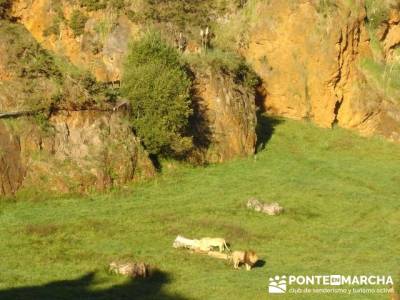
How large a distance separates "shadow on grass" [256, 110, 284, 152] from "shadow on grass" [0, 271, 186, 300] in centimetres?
2889

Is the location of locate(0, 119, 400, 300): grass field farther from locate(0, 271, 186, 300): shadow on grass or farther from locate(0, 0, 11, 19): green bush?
locate(0, 0, 11, 19): green bush

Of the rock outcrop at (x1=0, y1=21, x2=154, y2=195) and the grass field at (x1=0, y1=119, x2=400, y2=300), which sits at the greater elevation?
the rock outcrop at (x1=0, y1=21, x2=154, y2=195)

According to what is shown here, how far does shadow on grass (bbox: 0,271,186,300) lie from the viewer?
2005 centimetres

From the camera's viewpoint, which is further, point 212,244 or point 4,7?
point 4,7

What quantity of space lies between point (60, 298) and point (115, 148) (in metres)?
19.0

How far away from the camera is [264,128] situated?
55.1m

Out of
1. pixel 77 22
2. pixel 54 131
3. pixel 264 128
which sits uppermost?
pixel 77 22

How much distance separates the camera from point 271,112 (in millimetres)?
59906

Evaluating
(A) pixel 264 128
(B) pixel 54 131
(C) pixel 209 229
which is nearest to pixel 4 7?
(B) pixel 54 131

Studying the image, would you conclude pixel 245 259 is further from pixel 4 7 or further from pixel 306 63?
pixel 306 63

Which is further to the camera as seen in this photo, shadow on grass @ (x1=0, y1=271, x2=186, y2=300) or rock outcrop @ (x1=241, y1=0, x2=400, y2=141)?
rock outcrop @ (x1=241, y1=0, x2=400, y2=141)

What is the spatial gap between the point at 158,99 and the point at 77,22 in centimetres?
1143

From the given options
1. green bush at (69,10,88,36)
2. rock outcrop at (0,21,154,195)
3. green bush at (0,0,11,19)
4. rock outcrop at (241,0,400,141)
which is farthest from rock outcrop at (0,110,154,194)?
rock outcrop at (241,0,400,141)

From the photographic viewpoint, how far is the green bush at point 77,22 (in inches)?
1935
